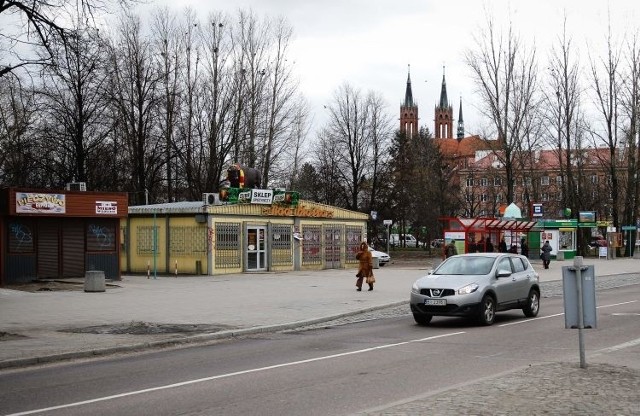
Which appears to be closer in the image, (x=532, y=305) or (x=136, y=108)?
(x=532, y=305)

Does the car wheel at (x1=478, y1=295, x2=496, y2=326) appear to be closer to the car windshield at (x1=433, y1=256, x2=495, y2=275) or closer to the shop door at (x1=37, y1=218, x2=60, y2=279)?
the car windshield at (x1=433, y1=256, x2=495, y2=275)

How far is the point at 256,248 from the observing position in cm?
3659

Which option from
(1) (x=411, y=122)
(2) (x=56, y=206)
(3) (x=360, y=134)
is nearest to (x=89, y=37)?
(2) (x=56, y=206)

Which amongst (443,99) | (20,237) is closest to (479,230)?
(20,237)

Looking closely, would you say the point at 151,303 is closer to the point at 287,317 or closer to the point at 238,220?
the point at 287,317

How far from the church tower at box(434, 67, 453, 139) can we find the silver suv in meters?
142

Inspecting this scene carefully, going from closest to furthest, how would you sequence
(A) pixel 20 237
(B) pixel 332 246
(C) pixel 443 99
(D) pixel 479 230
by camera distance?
(A) pixel 20 237 < (B) pixel 332 246 < (D) pixel 479 230 < (C) pixel 443 99

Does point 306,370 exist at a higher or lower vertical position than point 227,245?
lower

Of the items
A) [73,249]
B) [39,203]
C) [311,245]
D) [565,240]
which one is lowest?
[565,240]

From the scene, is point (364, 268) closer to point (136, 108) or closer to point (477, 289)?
point (477, 289)

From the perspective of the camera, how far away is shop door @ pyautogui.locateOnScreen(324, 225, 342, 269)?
41188 millimetres

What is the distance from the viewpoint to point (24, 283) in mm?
26750

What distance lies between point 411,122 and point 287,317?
426ft

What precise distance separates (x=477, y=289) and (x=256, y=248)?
21.7 metres
